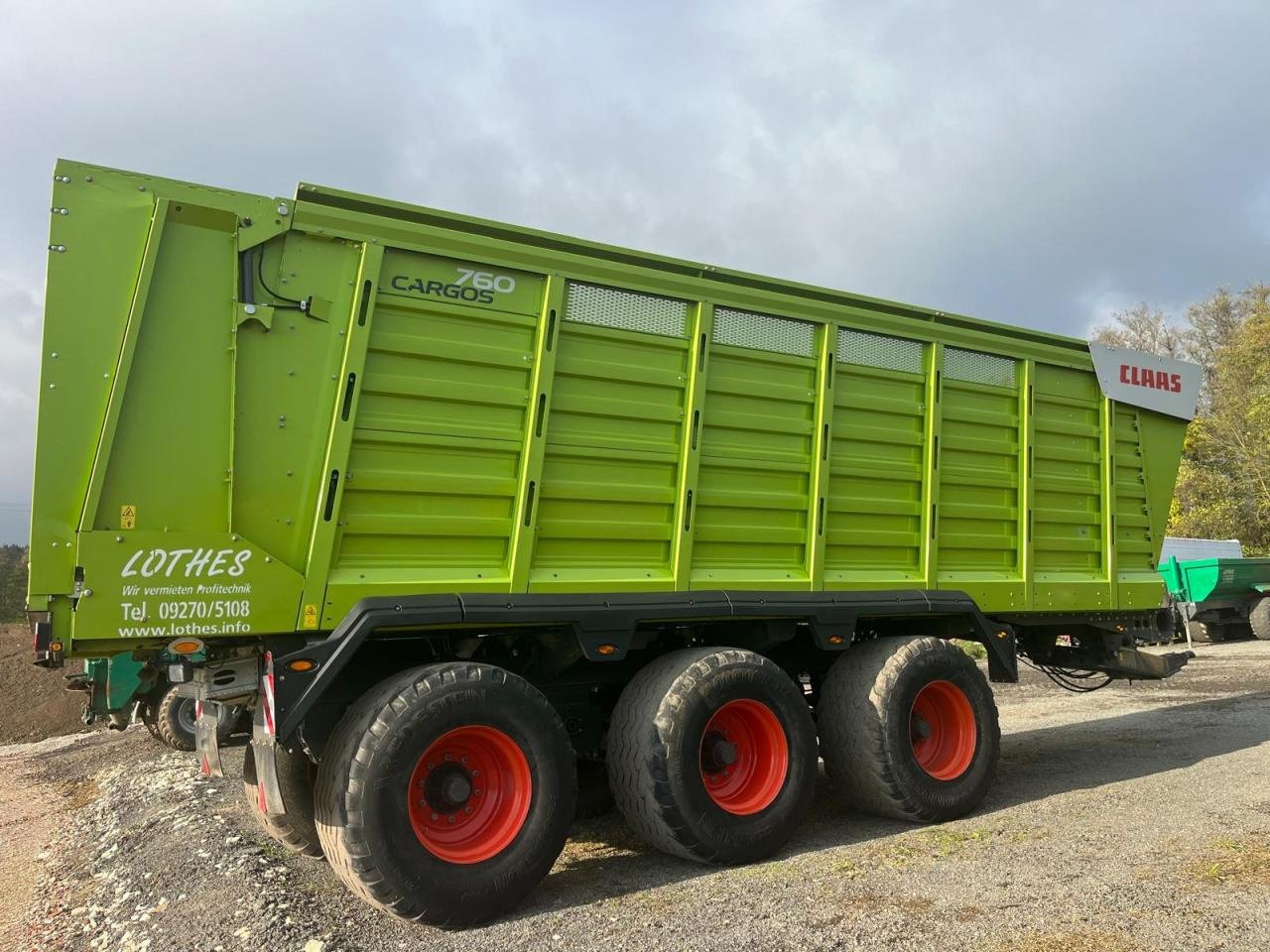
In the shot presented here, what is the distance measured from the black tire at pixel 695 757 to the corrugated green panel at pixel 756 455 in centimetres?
60

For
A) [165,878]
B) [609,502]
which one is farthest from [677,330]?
[165,878]

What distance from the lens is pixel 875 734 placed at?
572cm

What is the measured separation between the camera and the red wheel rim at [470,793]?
4340 mm

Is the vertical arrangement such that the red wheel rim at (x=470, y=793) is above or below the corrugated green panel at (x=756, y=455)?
below

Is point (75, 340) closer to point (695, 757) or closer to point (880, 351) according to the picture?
point (695, 757)

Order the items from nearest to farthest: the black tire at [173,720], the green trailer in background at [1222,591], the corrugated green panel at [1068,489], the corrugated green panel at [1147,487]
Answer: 1. the corrugated green panel at [1068,489]
2. the black tire at [173,720]
3. the corrugated green panel at [1147,487]
4. the green trailer in background at [1222,591]

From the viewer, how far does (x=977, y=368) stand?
6949 millimetres

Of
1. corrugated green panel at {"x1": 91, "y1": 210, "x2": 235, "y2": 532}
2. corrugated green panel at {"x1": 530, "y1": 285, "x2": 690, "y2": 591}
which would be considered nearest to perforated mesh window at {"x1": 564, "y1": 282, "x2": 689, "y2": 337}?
corrugated green panel at {"x1": 530, "y1": 285, "x2": 690, "y2": 591}

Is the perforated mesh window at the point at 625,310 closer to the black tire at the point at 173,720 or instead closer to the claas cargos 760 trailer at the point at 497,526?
the claas cargos 760 trailer at the point at 497,526

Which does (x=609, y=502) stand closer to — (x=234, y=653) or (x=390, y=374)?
(x=390, y=374)

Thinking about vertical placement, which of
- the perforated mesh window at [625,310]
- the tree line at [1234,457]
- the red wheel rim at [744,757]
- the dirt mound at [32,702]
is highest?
the tree line at [1234,457]

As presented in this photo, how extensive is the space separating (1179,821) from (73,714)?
1419cm

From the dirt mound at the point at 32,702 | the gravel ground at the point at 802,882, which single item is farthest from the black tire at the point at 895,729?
the dirt mound at the point at 32,702

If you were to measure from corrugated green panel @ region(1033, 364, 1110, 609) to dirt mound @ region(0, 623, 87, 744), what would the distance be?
1189cm
